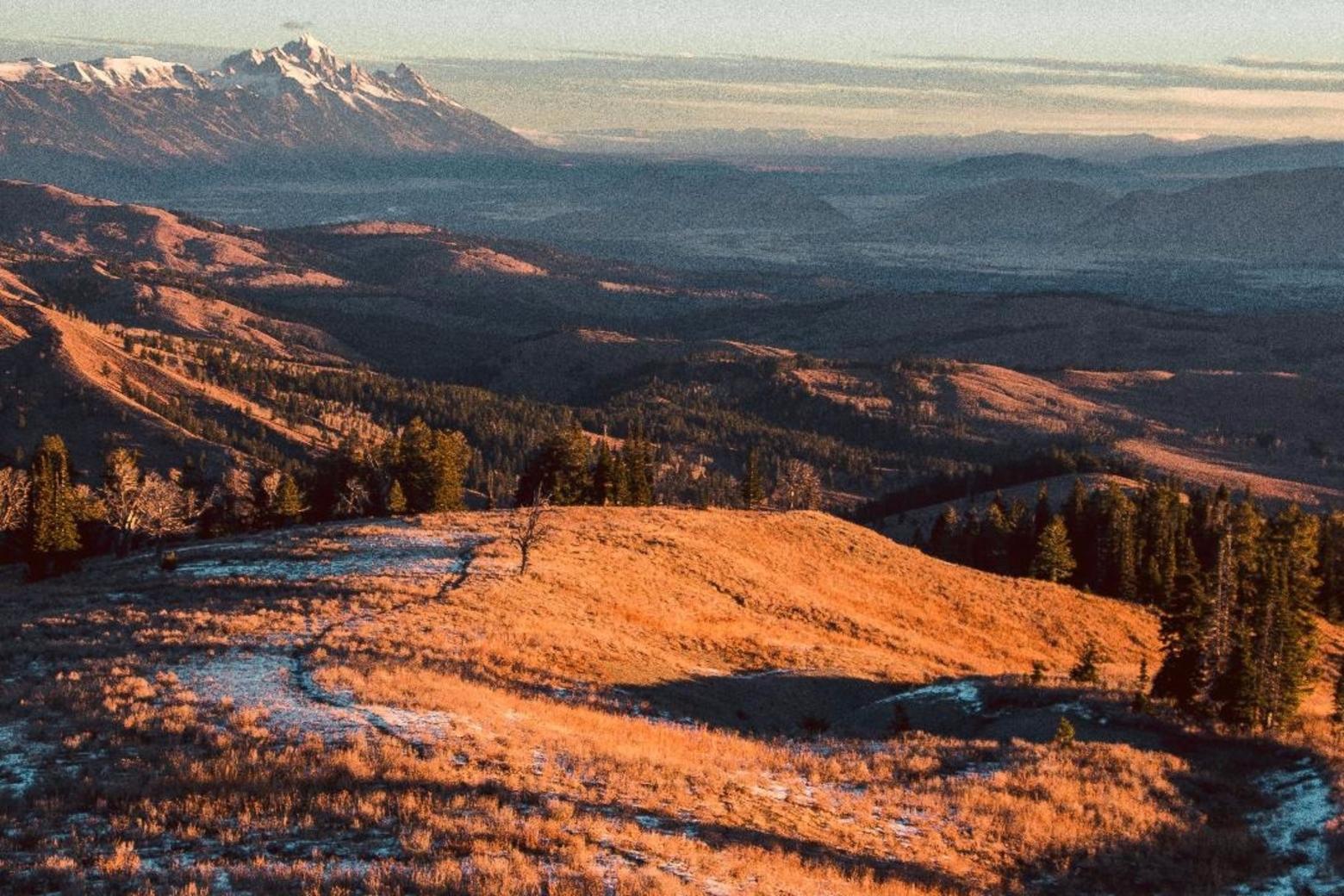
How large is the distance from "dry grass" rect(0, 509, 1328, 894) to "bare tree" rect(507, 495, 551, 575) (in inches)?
52.9

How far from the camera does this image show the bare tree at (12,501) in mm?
93438

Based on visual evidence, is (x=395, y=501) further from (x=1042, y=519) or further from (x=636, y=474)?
(x=1042, y=519)

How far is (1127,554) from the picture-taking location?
9631 cm

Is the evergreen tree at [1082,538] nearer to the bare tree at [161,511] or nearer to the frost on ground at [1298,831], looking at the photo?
the frost on ground at [1298,831]

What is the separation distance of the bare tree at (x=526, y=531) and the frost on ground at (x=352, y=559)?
317cm

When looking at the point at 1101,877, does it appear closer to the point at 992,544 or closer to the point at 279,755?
the point at 279,755

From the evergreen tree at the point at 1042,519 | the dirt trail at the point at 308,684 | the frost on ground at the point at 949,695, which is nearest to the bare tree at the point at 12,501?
the dirt trail at the point at 308,684

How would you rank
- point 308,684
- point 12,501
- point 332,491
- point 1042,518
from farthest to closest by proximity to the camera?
1. point 1042,518
2. point 332,491
3. point 12,501
4. point 308,684

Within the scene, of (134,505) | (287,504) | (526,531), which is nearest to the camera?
(526,531)

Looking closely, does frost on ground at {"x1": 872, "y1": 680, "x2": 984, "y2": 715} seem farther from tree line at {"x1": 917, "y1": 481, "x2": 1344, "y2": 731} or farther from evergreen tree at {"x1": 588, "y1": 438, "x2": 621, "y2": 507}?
evergreen tree at {"x1": 588, "y1": 438, "x2": 621, "y2": 507}

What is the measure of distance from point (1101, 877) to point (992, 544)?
288ft

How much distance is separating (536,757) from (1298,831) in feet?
63.5

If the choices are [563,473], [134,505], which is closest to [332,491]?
[563,473]

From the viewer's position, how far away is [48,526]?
76.8 meters
